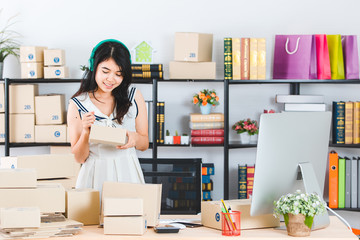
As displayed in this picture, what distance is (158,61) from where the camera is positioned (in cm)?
445

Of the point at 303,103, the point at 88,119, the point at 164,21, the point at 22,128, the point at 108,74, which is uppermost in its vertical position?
the point at 164,21

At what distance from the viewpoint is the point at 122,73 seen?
2643mm

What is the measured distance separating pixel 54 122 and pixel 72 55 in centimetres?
63

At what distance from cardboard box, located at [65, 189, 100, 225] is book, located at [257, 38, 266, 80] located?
7.49 ft

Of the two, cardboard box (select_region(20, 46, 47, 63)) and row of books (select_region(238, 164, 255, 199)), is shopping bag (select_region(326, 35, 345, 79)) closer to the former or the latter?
row of books (select_region(238, 164, 255, 199))

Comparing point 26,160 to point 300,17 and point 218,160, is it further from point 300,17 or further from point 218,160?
point 300,17

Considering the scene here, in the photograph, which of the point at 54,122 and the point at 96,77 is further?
the point at 54,122

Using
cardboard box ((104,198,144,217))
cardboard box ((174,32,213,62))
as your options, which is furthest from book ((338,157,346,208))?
cardboard box ((104,198,144,217))

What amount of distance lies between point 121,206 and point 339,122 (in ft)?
8.68

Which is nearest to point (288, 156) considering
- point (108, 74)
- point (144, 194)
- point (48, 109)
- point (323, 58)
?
point (144, 194)

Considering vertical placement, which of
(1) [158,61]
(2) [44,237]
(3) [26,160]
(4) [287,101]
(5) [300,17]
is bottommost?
(2) [44,237]

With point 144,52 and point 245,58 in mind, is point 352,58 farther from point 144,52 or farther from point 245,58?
point 144,52

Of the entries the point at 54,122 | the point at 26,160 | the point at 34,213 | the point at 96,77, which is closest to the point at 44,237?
the point at 34,213

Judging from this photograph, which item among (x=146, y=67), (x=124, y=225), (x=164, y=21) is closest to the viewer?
(x=124, y=225)
